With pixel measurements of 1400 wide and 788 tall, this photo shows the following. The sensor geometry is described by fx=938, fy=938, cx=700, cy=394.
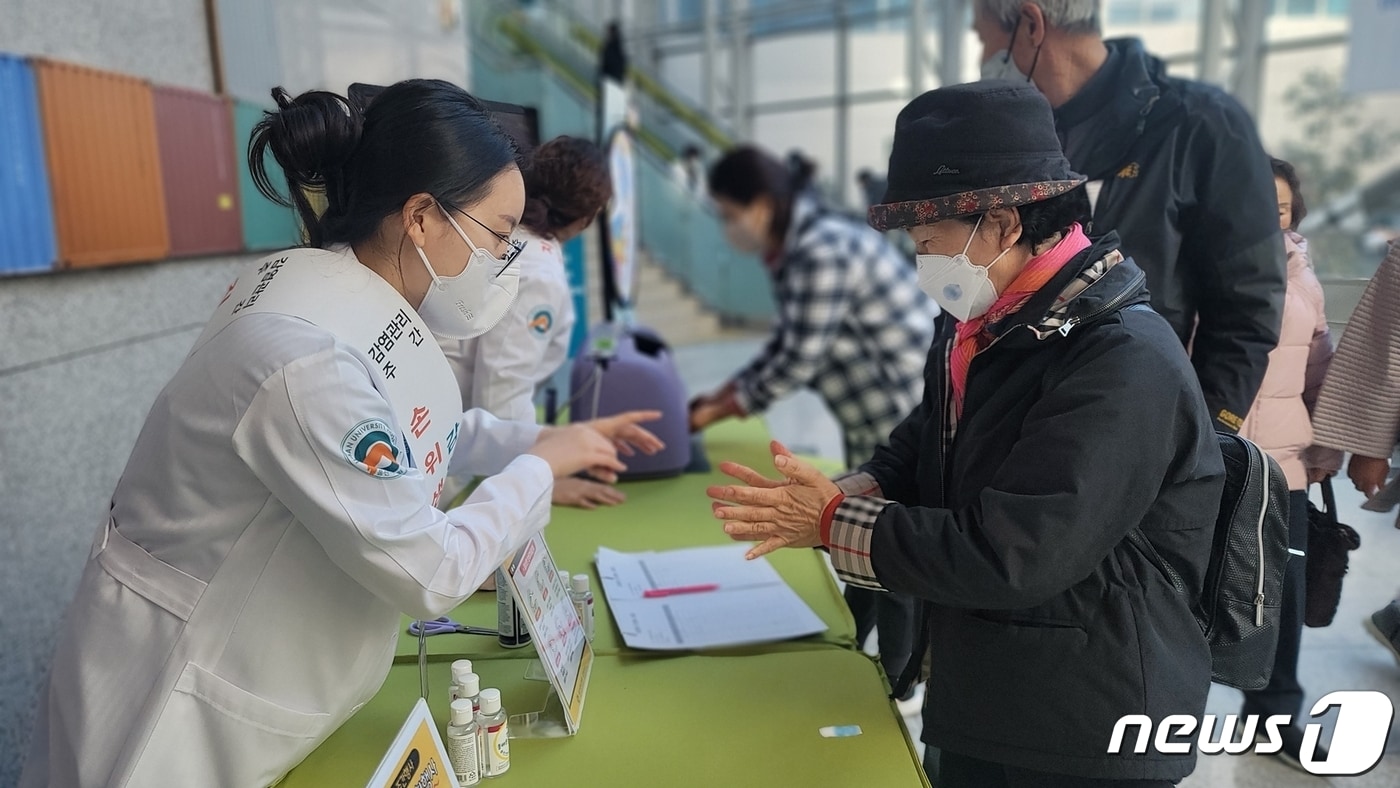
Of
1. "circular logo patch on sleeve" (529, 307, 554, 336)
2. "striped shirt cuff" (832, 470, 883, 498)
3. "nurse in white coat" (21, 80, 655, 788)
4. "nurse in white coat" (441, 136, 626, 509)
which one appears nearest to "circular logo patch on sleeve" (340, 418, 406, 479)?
"nurse in white coat" (21, 80, 655, 788)

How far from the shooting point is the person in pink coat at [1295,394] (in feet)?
4.54

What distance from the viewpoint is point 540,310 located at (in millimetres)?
1965

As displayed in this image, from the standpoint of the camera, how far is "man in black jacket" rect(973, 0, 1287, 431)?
1.46m

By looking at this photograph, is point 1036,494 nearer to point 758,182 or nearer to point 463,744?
point 463,744

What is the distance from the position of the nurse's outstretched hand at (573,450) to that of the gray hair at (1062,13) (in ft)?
3.16

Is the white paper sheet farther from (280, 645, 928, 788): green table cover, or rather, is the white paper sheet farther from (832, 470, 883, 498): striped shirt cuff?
(832, 470, 883, 498): striped shirt cuff

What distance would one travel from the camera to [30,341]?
7.23 ft

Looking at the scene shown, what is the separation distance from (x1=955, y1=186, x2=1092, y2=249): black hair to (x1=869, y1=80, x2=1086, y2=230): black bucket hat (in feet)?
0.08

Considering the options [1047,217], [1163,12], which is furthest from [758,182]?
[1163,12]

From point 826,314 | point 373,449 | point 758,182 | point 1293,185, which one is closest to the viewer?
point 373,449

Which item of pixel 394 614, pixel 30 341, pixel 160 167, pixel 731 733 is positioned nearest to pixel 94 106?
pixel 160 167

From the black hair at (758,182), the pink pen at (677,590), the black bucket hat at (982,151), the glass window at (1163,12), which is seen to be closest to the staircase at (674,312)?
the glass window at (1163,12)

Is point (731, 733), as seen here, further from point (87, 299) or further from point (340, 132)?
point (87, 299)

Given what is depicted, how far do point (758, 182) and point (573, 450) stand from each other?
1.74 meters
